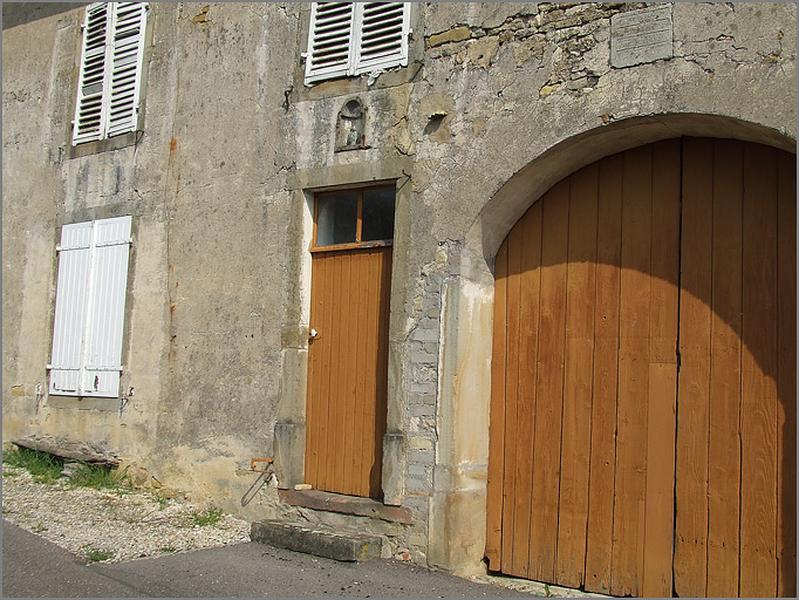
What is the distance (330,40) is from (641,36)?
8.07 feet

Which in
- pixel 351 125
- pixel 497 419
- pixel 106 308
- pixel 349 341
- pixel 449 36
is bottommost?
pixel 497 419

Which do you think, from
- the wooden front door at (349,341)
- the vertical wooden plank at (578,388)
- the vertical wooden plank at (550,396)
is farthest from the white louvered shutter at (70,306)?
the vertical wooden plank at (578,388)

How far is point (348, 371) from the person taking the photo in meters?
6.58

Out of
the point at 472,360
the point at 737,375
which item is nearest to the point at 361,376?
the point at 472,360

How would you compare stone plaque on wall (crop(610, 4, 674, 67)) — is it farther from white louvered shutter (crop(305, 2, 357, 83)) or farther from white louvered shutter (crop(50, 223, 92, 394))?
white louvered shutter (crop(50, 223, 92, 394))

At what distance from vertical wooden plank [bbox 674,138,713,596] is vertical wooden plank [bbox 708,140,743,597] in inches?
1.5

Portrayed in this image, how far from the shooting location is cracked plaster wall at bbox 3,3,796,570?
5457 mm

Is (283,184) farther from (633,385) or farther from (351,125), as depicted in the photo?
(633,385)

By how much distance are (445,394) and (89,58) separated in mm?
5272

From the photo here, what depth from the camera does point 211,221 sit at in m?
7.45

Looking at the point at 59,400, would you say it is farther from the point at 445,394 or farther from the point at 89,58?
the point at 445,394

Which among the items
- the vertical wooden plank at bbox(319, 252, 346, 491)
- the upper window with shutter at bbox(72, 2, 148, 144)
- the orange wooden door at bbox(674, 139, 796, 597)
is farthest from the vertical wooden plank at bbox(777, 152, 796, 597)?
the upper window with shutter at bbox(72, 2, 148, 144)

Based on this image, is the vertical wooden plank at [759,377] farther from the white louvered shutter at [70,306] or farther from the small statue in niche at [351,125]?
the white louvered shutter at [70,306]

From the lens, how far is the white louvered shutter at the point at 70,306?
27.7 ft
